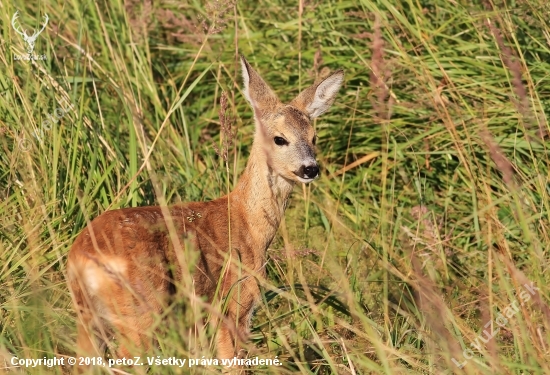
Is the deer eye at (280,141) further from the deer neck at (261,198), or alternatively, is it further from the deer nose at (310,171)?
the deer nose at (310,171)

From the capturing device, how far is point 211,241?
12.7ft

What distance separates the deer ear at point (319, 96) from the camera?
4.70 m

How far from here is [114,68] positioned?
523 centimetres

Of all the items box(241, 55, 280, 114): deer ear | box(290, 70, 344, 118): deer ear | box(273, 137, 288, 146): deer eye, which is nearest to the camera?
box(273, 137, 288, 146): deer eye

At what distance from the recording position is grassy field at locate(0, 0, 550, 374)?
3664 mm

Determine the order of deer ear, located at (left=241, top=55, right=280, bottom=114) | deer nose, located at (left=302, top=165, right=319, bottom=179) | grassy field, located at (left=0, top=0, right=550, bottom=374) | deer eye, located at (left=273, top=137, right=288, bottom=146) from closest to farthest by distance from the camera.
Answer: grassy field, located at (left=0, top=0, right=550, bottom=374) < deer nose, located at (left=302, top=165, right=319, bottom=179) < deer eye, located at (left=273, top=137, right=288, bottom=146) < deer ear, located at (left=241, top=55, right=280, bottom=114)

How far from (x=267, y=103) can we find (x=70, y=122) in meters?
0.94

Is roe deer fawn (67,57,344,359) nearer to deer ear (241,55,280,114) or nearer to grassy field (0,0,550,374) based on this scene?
deer ear (241,55,280,114)

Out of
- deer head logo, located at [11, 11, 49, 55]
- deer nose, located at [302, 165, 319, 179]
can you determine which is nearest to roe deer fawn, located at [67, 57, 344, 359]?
deer nose, located at [302, 165, 319, 179]

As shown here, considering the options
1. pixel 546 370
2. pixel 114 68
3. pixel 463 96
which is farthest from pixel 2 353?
pixel 463 96

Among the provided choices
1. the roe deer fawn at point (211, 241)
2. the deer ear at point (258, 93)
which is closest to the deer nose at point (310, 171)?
the roe deer fawn at point (211, 241)

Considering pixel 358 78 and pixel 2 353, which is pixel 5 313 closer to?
pixel 2 353

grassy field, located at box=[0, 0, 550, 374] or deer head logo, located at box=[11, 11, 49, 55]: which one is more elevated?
deer head logo, located at box=[11, 11, 49, 55]

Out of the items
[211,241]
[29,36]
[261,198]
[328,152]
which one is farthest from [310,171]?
[29,36]
